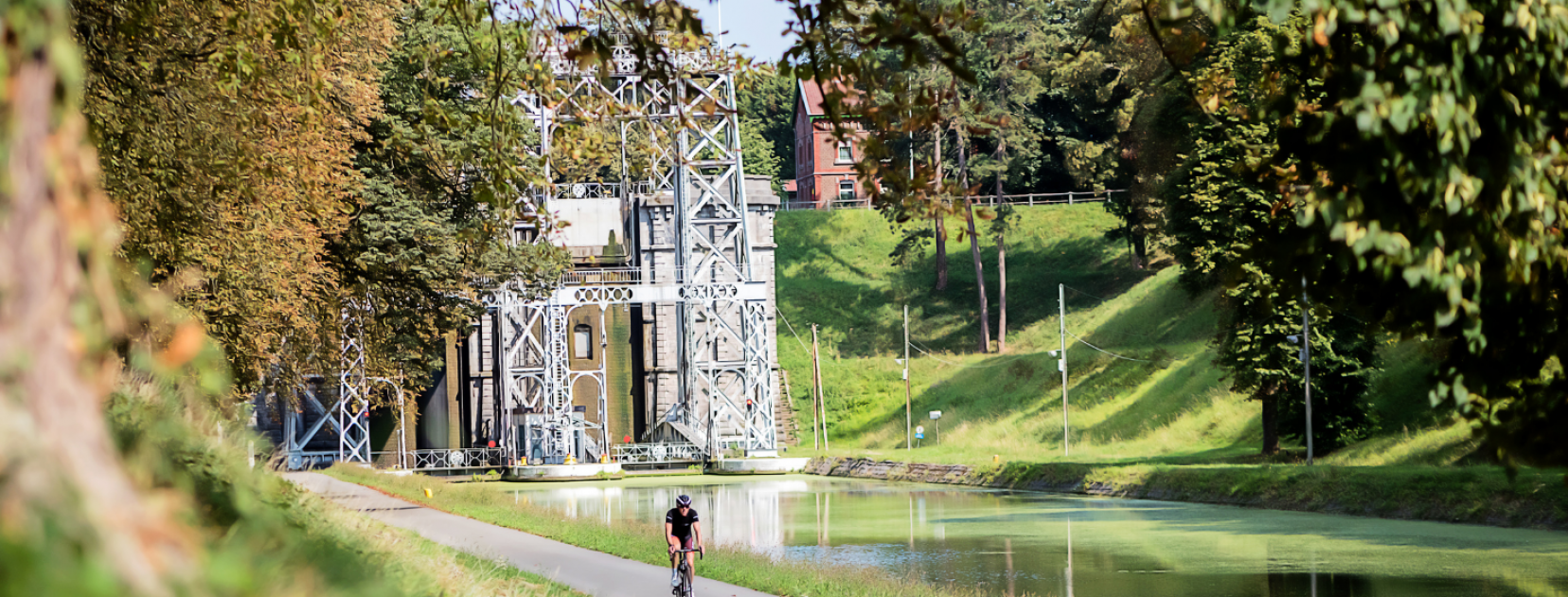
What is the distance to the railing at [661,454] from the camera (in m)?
51.2

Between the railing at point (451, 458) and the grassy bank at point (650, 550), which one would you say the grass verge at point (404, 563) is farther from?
the railing at point (451, 458)

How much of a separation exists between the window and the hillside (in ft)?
35.8

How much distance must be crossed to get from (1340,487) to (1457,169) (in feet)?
81.3

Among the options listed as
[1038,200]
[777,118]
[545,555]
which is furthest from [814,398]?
[777,118]

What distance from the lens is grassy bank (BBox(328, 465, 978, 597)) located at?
16.2 m

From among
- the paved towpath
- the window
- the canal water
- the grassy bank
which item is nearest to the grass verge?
the paved towpath

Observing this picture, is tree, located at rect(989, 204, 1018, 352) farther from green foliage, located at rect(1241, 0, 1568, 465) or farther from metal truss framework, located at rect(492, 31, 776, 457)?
green foliage, located at rect(1241, 0, 1568, 465)

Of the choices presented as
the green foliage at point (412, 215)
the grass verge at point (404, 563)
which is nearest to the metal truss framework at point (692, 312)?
the green foliage at point (412, 215)

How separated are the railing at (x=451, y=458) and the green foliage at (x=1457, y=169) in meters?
47.6

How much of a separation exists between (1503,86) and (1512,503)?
20.8m

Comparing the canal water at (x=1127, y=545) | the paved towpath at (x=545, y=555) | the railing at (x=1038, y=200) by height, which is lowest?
the canal water at (x=1127, y=545)

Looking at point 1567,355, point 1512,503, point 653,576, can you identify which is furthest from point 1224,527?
point 1567,355

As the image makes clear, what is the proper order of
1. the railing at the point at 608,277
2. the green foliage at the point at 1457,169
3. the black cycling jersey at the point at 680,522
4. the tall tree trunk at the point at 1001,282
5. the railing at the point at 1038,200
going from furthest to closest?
the railing at the point at 1038,200 < the tall tree trunk at the point at 1001,282 < the railing at the point at 608,277 < the black cycling jersey at the point at 680,522 < the green foliage at the point at 1457,169

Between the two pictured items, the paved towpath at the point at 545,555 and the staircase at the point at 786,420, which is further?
the staircase at the point at 786,420
